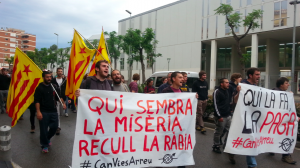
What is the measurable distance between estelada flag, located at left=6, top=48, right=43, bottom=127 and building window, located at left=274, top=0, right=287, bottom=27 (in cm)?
2596

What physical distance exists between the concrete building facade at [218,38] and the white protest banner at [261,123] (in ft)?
77.0

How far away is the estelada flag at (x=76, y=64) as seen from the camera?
5512 mm

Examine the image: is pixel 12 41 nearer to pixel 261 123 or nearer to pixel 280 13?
pixel 280 13

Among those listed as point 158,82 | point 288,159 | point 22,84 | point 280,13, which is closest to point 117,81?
point 22,84

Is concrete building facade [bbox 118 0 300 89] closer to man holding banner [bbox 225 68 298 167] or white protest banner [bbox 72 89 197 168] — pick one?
man holding banner [bbox 225 68 298 167]

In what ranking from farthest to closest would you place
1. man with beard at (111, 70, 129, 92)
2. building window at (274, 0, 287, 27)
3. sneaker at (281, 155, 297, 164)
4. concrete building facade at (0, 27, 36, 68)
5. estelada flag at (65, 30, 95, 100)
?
concrete building facade at (0, 27, 36, 68) < building window at (274, 0, 287, 27) < estelada flag at (65, 30, 95, 100) < man with beard at (111, 70, 129, 92) < sneaker at (281, 155, 297, 164)

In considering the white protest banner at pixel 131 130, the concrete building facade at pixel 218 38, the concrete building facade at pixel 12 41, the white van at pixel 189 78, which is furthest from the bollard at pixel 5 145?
the concrete building facade at pixel 12 41

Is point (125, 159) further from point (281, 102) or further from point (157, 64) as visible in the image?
point (157, 64)

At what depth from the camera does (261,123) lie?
427 cm

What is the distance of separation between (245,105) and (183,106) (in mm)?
1106

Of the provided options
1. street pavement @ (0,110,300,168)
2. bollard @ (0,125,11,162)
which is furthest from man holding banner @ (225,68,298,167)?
bollard @ (0,125,11,162)

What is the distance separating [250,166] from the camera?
4.04 metres

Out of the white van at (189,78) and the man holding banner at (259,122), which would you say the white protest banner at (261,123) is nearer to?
the man holding banner at (259,122)

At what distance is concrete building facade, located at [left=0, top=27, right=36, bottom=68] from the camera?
9881 cm
